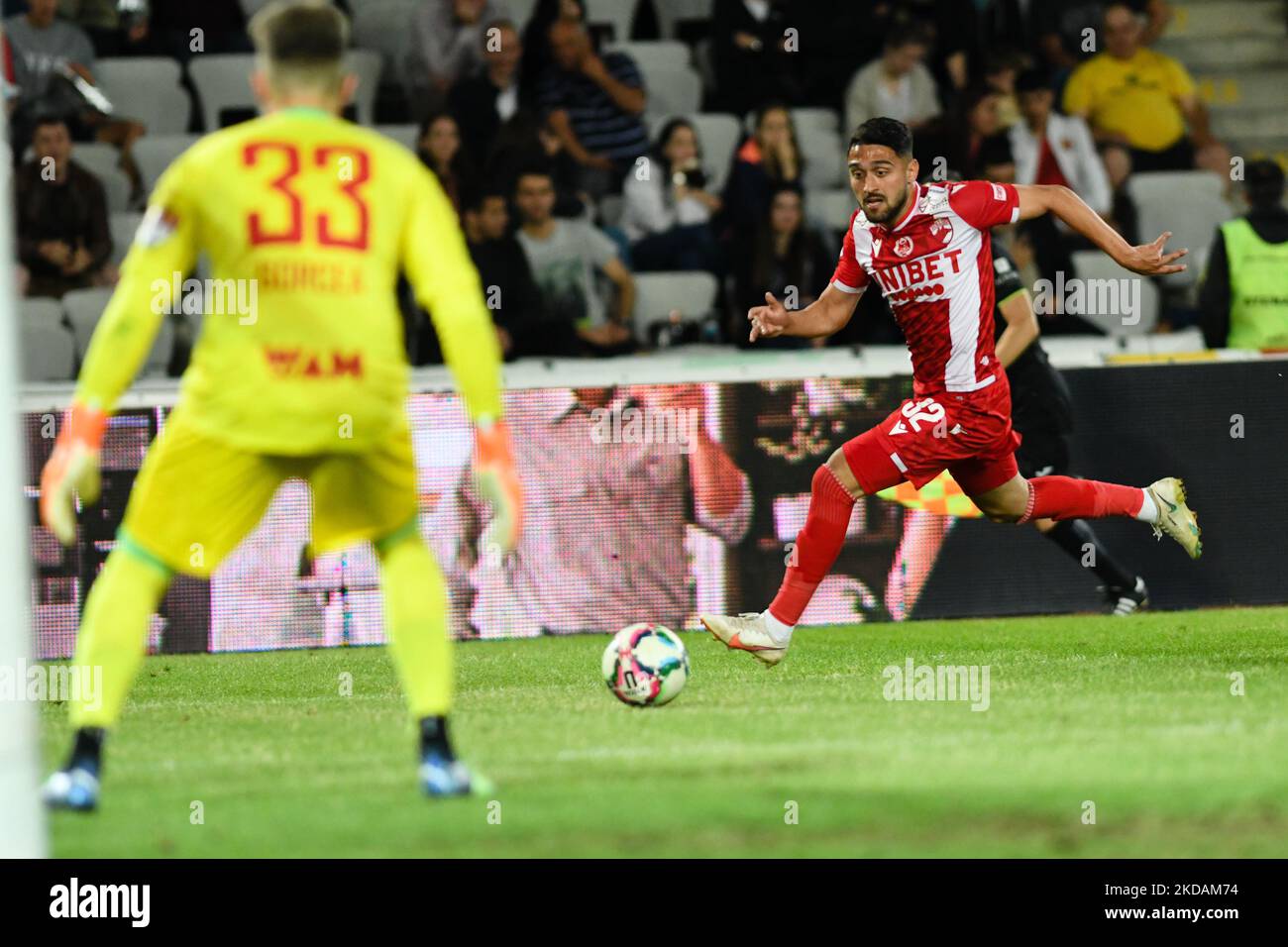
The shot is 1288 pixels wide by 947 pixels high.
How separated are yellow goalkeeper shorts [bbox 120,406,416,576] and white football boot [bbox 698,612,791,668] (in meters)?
2.81

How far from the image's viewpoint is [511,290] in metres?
11.9

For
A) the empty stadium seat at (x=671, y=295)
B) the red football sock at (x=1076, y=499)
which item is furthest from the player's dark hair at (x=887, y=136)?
the empty stadium seat at (x=671, y=295)

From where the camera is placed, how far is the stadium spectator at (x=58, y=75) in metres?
13.1

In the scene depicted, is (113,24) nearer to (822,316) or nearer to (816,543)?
(822,316)

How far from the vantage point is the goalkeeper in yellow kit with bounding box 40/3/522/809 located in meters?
5.40

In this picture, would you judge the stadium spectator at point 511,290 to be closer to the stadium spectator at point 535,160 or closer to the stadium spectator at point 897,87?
the stadium spectator at point 535,160

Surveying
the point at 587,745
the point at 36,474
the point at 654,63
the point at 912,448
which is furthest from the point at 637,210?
the point at 587,745

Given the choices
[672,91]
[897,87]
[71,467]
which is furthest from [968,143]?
[71,467]

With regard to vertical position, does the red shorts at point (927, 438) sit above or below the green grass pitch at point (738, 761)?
above

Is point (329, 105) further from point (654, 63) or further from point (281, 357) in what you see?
point (654, 63)

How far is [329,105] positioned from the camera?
5.62 m

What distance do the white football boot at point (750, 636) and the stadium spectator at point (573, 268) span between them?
3.91 meters

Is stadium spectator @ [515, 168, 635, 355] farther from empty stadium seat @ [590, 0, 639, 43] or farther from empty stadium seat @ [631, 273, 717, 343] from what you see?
empty stadium seat @ [590, 0, 639, 43]

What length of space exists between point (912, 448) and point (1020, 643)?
1.76m
